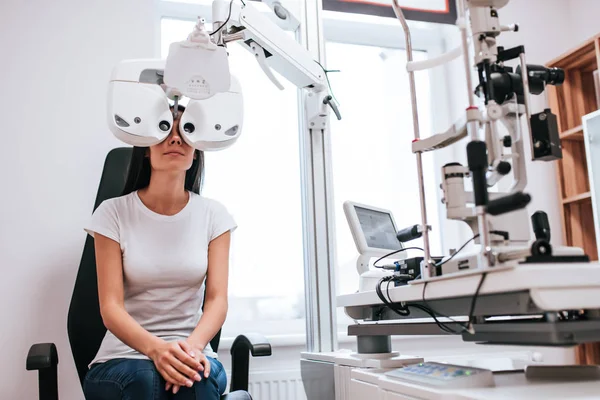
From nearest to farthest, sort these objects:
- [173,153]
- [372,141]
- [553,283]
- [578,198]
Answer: [553,283] → [173,153] → [578,198] → [372,141]

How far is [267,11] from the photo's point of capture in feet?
8.70

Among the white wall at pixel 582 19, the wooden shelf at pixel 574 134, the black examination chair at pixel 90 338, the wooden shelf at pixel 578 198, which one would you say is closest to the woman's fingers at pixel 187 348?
the black examination chair at pixel 90 338

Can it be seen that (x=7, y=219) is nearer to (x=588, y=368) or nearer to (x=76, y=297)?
(x=76, y=297)

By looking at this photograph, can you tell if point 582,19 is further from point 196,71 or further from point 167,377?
point 167,377

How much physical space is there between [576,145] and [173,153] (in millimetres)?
2260

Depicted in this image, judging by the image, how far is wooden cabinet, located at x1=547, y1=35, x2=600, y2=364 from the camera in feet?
9.09

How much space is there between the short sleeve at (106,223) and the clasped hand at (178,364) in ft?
1.12

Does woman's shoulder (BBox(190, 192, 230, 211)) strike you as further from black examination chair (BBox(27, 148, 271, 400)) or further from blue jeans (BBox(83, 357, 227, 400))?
blue jeans (BBox(83, 357, 227, 400))

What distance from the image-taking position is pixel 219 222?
1619 mm

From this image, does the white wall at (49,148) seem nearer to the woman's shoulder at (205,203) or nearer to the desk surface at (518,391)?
the woman's shoulder at (205,203)

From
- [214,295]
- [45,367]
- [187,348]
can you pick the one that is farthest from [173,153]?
[45,367]

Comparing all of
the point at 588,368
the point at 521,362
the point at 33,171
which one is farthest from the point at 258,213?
the point at 588,368

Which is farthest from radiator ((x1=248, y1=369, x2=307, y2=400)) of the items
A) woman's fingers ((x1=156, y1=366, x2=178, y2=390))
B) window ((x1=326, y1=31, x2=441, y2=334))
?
woman's fingers ((x1=156, y1=366, x2=178, y2=390))

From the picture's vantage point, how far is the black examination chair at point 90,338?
4.49 feet
